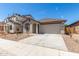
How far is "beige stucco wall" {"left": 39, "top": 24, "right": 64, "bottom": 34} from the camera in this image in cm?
368

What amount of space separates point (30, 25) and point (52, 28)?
56 centimetres

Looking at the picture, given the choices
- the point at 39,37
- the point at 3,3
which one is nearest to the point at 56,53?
the point at 39,37

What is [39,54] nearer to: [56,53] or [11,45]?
[56,53]

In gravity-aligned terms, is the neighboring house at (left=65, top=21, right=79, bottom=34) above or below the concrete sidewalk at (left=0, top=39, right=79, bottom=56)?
above

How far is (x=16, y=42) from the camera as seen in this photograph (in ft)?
12.2

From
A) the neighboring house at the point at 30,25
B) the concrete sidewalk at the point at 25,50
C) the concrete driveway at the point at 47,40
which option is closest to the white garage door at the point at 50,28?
the neighboring house at the point at 30,25

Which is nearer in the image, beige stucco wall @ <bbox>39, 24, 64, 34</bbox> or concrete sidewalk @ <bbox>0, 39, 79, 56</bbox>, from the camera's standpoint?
concrete sidewalk @ <bbox>0, 39, 79, 56</bbox>

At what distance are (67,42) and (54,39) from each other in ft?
1.06

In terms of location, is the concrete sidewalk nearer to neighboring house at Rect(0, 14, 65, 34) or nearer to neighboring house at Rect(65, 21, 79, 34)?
neighboring house at Rect(0, 14, 65, 34)

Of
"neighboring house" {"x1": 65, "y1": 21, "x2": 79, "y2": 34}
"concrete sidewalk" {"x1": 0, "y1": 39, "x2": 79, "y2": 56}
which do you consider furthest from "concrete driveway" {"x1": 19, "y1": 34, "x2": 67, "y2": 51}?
"neighboring house" {"x1": 65, "y1": 21, "x2": 79, "y2": 34}

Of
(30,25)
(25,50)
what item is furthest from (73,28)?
(25,50)

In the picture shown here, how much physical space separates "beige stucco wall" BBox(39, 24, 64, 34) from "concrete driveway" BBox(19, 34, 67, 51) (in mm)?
101

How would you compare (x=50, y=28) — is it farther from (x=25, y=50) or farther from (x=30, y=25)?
(x=25, y=50)

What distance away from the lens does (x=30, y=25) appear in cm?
374
